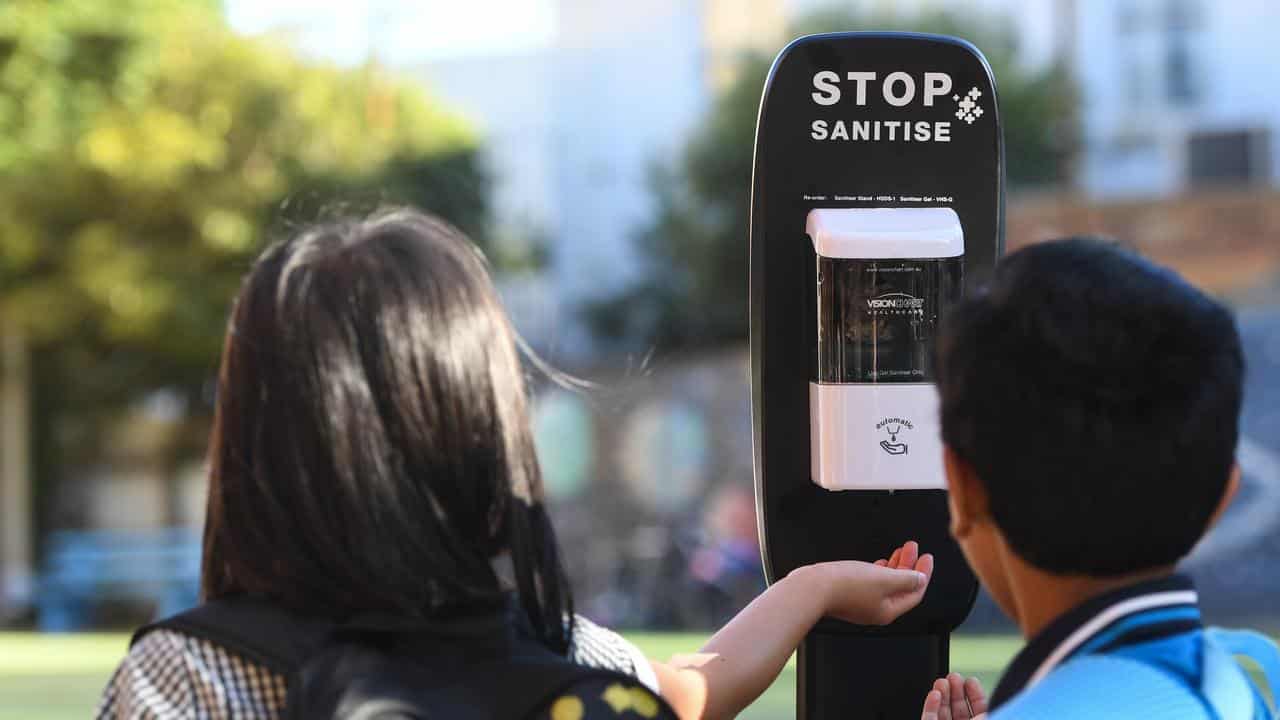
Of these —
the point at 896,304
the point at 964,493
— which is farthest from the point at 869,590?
the point at 964,493

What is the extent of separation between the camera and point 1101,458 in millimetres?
1260

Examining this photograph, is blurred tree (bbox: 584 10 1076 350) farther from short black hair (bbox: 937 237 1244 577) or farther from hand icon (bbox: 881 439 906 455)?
short black hair (bbox: 937 237 1244 577)

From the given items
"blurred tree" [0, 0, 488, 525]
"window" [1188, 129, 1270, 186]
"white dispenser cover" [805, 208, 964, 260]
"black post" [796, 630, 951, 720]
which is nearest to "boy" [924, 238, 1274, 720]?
"white dispenser cover" [805, 208, 964, 260]

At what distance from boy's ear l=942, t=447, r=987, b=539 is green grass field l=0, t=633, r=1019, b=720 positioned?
2.66 m

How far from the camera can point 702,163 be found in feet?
66.9

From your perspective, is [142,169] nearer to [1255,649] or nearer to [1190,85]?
[1255,649]

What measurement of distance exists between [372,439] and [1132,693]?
704 mm

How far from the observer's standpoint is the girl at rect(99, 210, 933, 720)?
1.40m

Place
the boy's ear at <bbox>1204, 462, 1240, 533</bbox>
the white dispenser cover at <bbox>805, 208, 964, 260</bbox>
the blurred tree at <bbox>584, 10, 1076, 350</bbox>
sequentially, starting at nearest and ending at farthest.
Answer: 1. the boy's ear at <bbox>1204, 462, 1240, 533</bbox>
2. the white dispenser cover at <bbox>805, 208, 964, 260</bbox>
3. the blurred tree at <bbox>584, 10, 1076, 350</bbox>

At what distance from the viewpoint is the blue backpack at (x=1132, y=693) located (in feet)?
3.93

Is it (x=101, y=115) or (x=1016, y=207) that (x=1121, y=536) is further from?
(x=1016, y=207)

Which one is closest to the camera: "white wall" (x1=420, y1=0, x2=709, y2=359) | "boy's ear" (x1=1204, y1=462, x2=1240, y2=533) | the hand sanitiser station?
"boy's ear" (x1=1204, y1=462, x2=1240, y2=533)

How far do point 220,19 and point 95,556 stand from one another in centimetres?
531

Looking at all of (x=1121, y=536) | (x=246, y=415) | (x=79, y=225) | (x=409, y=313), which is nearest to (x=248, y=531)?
(x=246, y=415)
